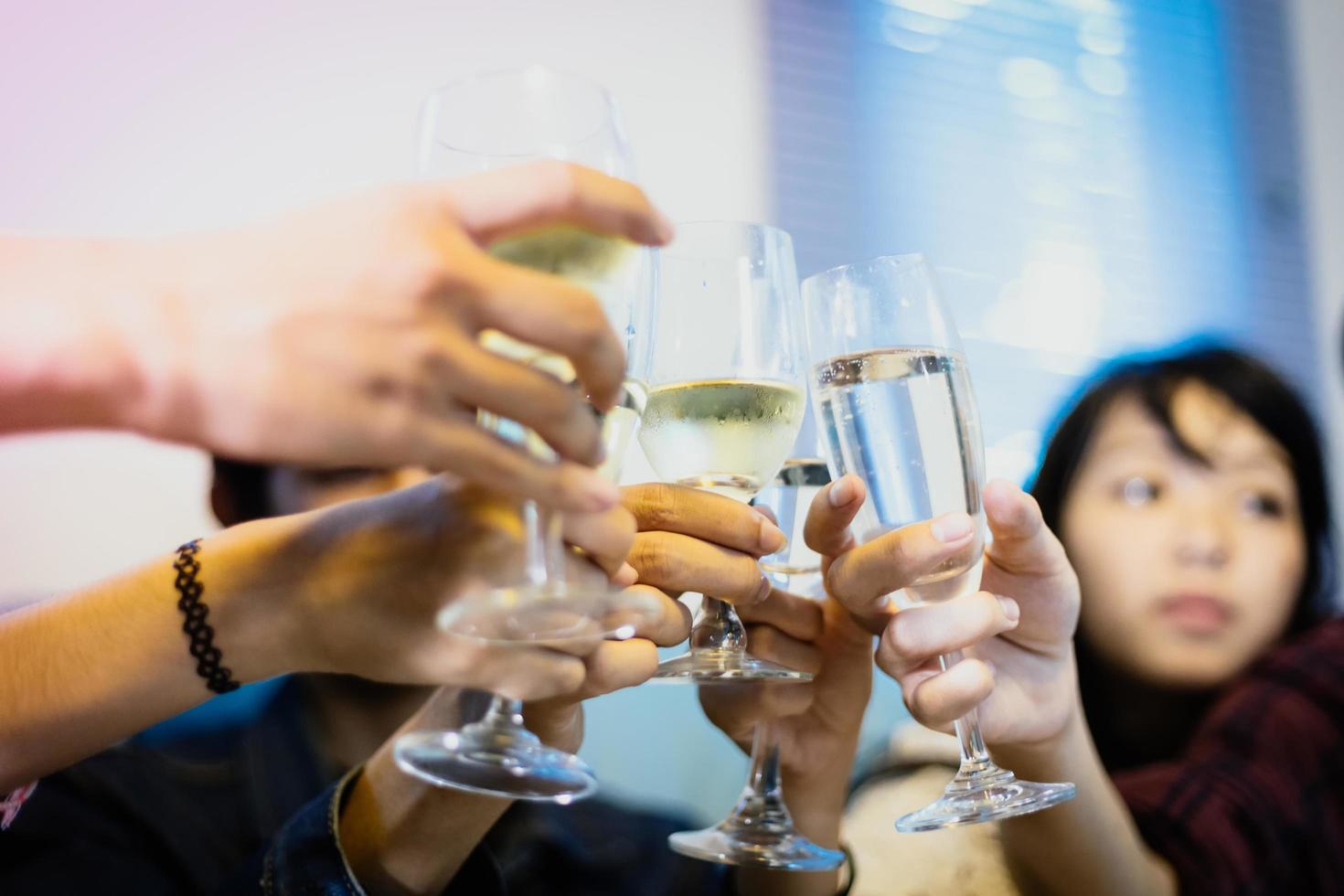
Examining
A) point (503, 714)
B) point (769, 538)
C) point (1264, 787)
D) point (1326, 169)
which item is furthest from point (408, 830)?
point (1326, 169)

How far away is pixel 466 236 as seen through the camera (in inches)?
17.6

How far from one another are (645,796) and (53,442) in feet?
3.55

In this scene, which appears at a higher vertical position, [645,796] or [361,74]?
[361,74]

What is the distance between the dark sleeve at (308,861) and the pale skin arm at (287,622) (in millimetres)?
165

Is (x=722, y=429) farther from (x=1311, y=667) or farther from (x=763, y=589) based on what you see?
(x=1311, y=667)

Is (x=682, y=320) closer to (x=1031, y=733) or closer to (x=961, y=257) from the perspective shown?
(x=1031, y=733)

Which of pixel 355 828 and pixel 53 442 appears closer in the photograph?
pixel 355 828

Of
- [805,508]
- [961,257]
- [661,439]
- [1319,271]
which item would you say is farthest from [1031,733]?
[1319,271]

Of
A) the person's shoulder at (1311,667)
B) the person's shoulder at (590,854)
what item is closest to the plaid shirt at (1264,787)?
the person's shoulder at (1311,667)

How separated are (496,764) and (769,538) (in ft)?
0.89

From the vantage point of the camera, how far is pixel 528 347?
1.54 ft

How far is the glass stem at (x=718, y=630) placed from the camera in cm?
78

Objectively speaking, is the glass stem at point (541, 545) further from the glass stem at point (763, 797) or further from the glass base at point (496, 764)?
the glass stem at point (763, 797)

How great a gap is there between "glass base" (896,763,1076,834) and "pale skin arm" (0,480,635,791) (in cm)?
25
